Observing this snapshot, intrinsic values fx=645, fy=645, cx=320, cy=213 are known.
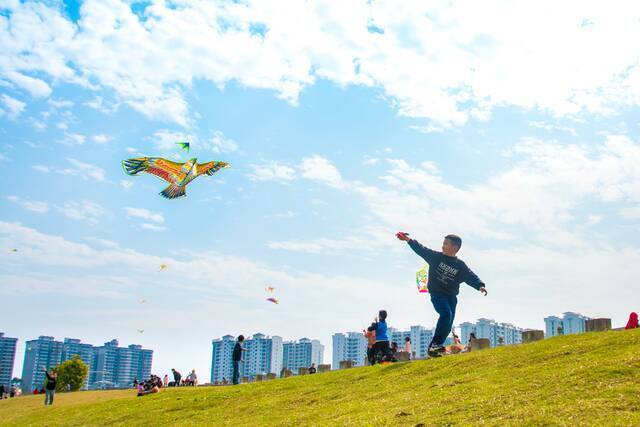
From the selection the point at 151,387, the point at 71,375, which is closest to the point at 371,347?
the point at 151,387

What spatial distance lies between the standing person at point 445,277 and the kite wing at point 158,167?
36.4 feet

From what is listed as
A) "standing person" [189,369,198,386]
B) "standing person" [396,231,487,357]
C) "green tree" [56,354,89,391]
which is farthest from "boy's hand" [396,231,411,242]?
"green tree" [56,354,89,391]

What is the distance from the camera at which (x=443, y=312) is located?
19484 millimetres

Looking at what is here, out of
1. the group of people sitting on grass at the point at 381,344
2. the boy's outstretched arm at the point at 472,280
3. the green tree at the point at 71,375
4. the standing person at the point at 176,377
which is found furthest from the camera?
the green tree at the point at 71,375

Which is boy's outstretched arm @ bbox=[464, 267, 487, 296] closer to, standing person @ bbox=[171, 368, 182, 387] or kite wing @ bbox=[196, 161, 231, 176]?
kite wing @ bbox=[196, 161, 231, 176]

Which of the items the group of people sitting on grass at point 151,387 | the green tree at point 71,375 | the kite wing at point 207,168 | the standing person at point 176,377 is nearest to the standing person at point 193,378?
the standing person at point 176,377

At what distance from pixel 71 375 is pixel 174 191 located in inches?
2606

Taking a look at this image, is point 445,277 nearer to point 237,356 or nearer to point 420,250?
point 420,250

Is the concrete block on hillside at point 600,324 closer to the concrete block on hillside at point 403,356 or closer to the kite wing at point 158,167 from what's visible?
the concrete block on hillside at point 403,356

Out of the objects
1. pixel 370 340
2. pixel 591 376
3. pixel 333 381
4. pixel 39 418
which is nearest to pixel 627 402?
pixel 591 376

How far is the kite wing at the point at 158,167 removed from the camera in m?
26.0

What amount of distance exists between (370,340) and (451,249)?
750cm

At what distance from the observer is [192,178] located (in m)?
27.0

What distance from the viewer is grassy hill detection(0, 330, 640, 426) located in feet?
37.2
